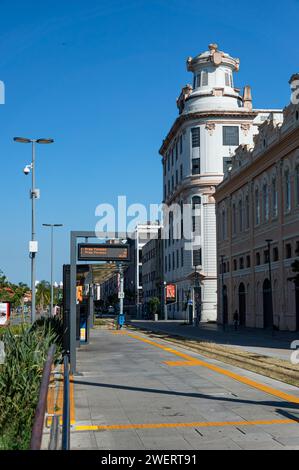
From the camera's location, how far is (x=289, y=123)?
46.5m

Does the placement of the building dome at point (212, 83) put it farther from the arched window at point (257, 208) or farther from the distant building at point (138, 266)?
the distant building at point (138, 266)

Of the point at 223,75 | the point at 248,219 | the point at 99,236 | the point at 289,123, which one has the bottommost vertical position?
the point at 99,236

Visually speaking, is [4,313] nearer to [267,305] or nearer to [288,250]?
[288,250]

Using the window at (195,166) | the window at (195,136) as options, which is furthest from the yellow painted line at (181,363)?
the window at (195,136)

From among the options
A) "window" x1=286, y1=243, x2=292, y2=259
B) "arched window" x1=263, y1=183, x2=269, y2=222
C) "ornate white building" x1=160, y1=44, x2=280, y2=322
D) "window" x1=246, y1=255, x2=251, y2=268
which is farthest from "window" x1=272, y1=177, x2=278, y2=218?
"ornate white building" x1=160, y1=44, x2=280, y2=322

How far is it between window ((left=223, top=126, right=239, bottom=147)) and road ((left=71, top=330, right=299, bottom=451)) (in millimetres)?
66026

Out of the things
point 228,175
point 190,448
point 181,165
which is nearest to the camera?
point 190,448

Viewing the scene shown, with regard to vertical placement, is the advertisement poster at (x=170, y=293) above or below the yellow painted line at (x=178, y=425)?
above

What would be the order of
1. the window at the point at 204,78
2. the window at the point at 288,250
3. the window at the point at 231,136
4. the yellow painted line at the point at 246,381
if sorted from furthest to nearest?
the window at the point at 204,78 → the window at the point at 231,136 → the window at the point at 288,250 → the yellow painted line at the point at 246,381

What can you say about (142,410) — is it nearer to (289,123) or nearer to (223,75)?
(289,123)

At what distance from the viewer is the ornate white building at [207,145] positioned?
269ft

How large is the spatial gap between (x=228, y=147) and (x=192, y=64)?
44.6ft

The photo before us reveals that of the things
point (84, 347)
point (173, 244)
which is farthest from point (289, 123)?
point (173, 244)

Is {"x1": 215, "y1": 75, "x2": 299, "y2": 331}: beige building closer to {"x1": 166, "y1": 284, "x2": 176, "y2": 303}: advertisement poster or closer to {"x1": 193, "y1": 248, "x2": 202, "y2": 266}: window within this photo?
{"x1": 193, "y1": 248, "x2": 202, "y2": 266}: window
